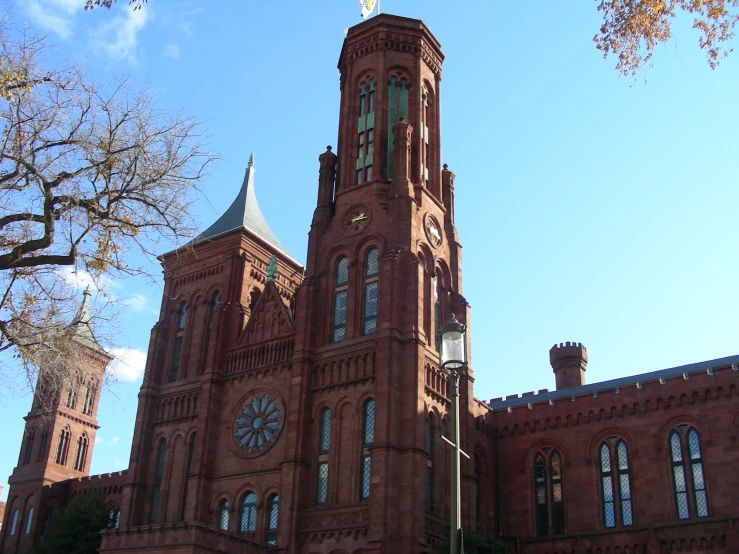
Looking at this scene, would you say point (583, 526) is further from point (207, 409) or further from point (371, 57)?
point (371, 57)

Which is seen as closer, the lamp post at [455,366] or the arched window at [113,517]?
the lamp post at [455,366]

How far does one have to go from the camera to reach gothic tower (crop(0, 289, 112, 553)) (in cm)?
5266

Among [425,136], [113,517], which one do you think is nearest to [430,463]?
[425,136]

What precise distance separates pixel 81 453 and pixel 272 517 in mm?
26989

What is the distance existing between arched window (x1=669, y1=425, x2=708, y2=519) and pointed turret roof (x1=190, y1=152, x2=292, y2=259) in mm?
24541

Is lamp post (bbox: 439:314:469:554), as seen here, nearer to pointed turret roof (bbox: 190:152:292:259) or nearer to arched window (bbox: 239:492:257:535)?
arched window (bbox: 239:492:257:535)

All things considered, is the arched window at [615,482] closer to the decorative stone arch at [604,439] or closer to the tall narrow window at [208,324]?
the decorative stone arch at [604,439]

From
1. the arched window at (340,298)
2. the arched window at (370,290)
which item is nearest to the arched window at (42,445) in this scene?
the arched window at (340,298)

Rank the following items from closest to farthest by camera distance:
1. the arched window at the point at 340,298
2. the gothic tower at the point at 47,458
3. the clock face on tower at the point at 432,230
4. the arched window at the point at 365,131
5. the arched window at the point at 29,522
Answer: the arched window at the point at 340,298 < the clock face on tower at the point at 432,230 < the arched window at the point at 365,131 < the arched window at the point at 29,522 < the gothic tower at the point at 47,458

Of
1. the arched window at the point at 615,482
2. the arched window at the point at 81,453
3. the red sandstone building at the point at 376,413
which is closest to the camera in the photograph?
the red sandstone building at the point at 376,413

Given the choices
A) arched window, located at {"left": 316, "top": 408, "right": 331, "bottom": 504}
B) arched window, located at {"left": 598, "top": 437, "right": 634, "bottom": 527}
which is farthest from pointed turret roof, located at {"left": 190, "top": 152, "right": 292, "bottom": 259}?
arched window, located at {"left": 598, "top": 437, "right": 634, "bottom": 527}

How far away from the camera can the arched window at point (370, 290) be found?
1550 inches

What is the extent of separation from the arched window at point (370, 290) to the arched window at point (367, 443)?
3832mm

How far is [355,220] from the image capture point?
139 feet
